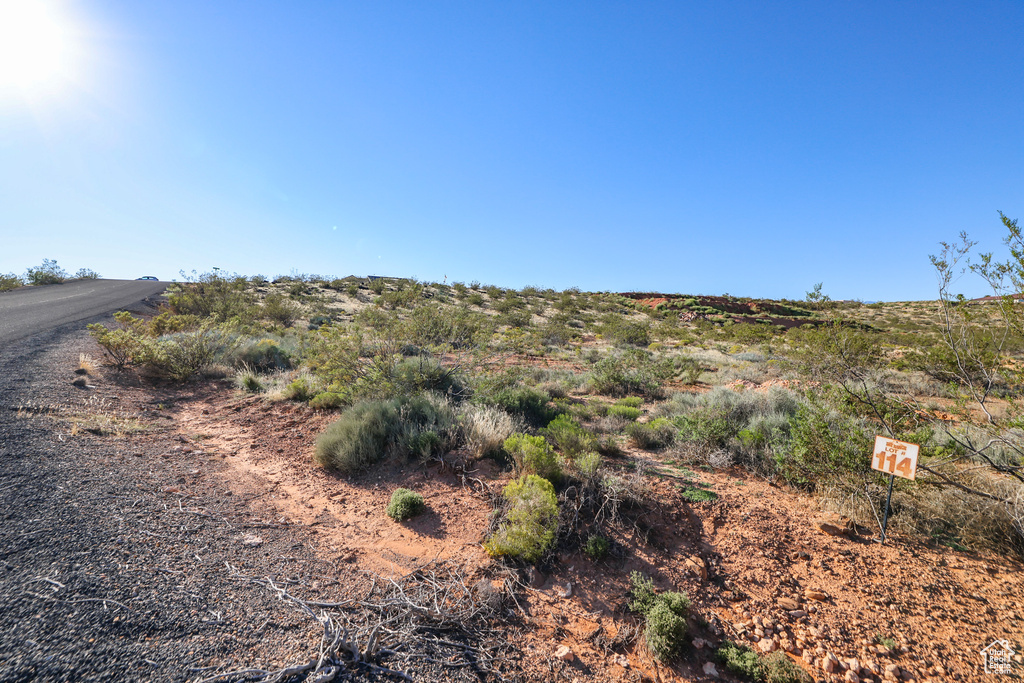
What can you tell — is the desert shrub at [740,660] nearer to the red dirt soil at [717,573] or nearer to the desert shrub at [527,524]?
the red dirt soil at [717,573]

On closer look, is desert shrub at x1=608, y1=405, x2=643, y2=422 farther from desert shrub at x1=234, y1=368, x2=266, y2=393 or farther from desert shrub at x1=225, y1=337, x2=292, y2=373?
desert shrub at x1=225, y1=337, x2=292, y2=373

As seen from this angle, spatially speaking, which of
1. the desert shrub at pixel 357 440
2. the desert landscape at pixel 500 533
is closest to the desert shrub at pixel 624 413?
the desert landscape at pixel 500 533

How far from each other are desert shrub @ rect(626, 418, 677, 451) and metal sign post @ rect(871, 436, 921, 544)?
8.44ft

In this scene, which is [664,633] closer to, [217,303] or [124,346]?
[124,346]

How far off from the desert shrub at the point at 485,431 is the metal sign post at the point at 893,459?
3.99 m

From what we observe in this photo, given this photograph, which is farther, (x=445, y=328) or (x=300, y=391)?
(x=445, y=328)

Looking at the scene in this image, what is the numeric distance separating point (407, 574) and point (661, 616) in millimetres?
2097

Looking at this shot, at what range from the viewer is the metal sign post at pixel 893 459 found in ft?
11.7

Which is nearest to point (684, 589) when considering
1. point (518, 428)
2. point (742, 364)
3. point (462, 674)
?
point (462, 674)

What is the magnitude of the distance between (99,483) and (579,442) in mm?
5288

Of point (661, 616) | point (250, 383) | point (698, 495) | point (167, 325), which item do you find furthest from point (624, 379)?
point (167, 325)

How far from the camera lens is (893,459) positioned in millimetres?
3723

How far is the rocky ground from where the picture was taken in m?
2.35

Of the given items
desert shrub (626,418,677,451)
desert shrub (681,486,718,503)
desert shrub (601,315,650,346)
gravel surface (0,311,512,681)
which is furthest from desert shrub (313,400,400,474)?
desert shrub (601,315,650,346)
